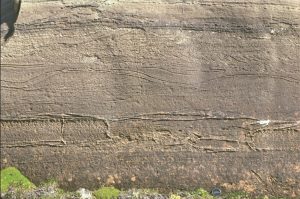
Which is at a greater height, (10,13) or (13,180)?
(10,13)

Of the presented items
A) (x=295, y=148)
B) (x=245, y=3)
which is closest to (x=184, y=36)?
(x=245, y=3)

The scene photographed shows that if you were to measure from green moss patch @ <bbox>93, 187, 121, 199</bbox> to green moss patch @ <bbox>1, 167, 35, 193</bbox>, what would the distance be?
2.82ft

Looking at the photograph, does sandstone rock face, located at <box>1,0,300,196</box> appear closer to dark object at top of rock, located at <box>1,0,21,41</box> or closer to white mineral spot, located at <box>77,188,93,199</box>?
white mineral spot, located at <box>77,188,93,199</box>

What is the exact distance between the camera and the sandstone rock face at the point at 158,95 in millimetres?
7223

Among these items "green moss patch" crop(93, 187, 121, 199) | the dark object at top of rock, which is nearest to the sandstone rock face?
"green moss patch" crop(93, 187, 121, 199)

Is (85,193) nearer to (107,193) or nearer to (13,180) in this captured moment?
(107,193)

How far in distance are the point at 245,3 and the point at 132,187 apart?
8.72 feet

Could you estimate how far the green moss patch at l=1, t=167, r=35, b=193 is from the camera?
24.6 ft

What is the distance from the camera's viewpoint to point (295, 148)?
23.5 feet

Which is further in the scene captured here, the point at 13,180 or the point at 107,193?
the point at 13,180

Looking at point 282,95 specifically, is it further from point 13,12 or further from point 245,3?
point 13,12

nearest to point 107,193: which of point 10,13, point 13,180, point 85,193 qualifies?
point 85,193

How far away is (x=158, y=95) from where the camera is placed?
24.2 ft

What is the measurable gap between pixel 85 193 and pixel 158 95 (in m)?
1.48
